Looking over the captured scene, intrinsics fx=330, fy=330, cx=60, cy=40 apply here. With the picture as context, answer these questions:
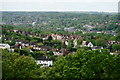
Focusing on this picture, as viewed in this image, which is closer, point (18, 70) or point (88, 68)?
point (18, 70)

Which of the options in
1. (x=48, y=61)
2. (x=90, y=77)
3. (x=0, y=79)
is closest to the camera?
(x=0, y=79)

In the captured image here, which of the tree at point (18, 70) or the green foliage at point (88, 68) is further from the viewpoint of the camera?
the green foliage at point (88, 68)

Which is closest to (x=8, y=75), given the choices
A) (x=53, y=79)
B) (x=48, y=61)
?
(x=53, y=79)

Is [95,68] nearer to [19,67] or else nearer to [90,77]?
[90,77]

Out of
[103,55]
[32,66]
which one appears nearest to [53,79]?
[32,66]

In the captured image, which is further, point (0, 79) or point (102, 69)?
point (102, 69)

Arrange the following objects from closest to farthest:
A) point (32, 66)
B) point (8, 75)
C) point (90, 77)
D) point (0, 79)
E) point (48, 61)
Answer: point (0, 79) < point (8, 75) < point (90, 77) < point (32, 66) < point (48, 61)

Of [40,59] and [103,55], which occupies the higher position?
[103,55]

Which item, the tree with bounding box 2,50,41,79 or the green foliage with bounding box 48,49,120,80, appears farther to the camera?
the green foliage with bounding box 48,49,120,80

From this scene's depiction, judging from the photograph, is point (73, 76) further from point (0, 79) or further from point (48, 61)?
point (48, 61)
